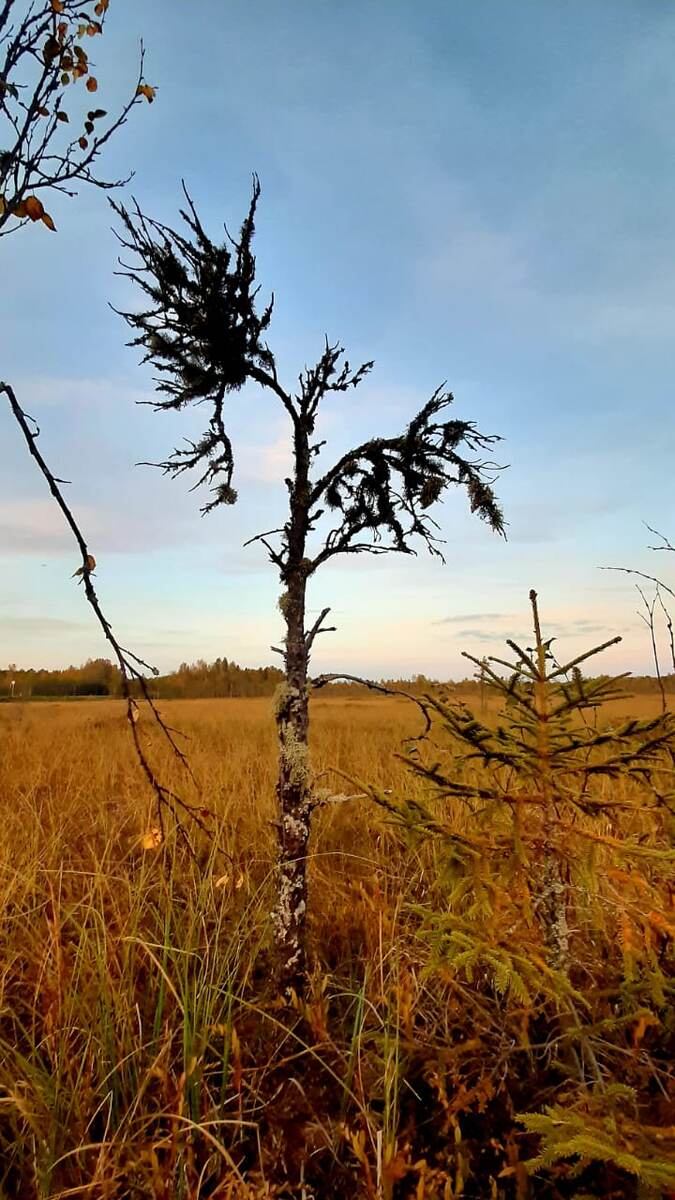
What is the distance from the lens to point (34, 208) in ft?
5.37

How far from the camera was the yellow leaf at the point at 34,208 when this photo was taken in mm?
1637

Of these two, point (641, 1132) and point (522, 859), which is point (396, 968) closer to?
point (522, 859)

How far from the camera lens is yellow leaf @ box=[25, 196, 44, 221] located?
164 centimetres

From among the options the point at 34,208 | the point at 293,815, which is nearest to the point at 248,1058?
the point at 293,815

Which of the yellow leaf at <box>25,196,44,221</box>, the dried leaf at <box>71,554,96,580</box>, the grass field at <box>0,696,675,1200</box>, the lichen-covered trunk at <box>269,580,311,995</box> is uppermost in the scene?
the yellow leaf at <box>25,196,44,221</box>

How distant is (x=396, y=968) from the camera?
2562mm

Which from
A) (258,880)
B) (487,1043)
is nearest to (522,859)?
(487,1043)

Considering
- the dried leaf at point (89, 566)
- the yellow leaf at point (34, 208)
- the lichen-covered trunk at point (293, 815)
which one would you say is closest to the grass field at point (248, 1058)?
the lichen-covered trunk at point (293, 815)

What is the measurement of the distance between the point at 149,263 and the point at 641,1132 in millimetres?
3188

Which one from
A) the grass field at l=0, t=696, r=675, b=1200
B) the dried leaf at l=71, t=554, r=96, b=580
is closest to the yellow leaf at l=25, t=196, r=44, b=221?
the dried leaf at l=71, t=554, r=96, b=580

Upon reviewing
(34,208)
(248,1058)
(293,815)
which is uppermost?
(34,208)

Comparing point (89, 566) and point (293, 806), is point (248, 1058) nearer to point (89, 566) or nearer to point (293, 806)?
point (293, 806)

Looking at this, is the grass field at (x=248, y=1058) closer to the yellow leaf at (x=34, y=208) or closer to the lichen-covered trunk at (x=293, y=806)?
the lichen-covered trunk at (x=293, y=806)

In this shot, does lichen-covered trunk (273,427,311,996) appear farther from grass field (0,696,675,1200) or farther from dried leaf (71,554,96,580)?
dried leaf (71,554,96,580)
